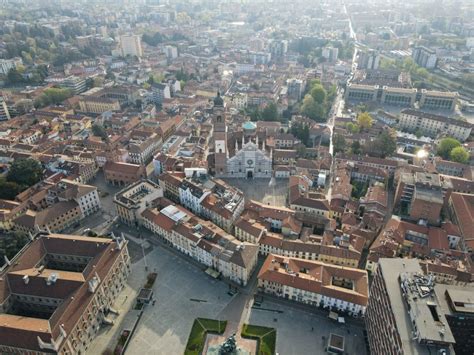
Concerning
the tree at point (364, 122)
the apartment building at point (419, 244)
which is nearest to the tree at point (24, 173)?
the apartment building at point (419, 244)

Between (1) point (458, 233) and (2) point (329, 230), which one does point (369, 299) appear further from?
(1) point (458, 233)

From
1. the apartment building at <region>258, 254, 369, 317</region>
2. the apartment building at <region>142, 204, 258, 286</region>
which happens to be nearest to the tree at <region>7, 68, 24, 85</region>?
the apartment building at <region>142, 204, 258, 286</region>

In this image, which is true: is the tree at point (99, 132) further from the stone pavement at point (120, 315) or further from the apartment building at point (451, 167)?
the apartment building at point (451, 167)

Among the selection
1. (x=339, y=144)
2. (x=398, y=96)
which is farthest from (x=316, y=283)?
(x=398, y=96)

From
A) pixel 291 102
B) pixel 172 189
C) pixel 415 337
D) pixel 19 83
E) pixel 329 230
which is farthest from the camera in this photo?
pixel 19 83

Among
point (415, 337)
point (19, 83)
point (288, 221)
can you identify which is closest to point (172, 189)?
point (288, 221)

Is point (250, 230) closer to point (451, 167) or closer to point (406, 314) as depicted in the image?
point (406, 314)
